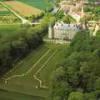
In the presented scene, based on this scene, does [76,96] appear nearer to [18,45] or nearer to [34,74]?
[34,74]

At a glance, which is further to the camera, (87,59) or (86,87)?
(87,59)

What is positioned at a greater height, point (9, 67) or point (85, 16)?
point (85, 16)

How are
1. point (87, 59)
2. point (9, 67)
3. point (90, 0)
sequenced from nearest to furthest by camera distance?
point (87, 59)
point (9, 67)
point (90, 0)

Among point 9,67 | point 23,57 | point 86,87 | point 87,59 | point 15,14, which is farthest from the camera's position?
point 15,14

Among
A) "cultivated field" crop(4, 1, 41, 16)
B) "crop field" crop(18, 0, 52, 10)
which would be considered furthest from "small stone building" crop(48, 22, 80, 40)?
"crop field" crop(18, 0, 52, 10)

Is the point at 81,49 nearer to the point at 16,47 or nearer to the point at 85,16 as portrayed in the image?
the point at 16,47

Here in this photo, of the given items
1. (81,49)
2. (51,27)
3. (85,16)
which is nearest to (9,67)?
(81,49)

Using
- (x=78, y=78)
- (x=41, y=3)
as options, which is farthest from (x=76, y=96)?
(x=41, y=3)
